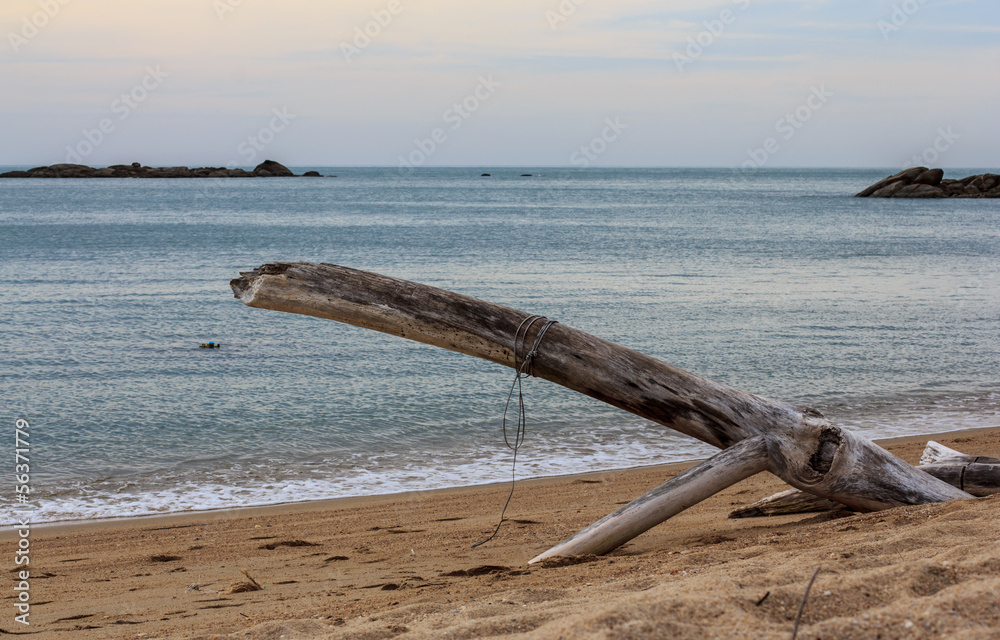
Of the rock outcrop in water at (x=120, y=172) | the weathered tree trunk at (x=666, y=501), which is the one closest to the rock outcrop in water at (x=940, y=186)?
the weathered tree trunk at (x=666, y=501)

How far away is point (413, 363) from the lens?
1308 cm

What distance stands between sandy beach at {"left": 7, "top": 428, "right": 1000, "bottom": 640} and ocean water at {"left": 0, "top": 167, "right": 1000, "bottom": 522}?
3.70 ft

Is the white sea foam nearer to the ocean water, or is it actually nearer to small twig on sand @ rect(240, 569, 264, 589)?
the ocean water

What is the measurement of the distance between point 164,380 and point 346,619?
9545 millimetres

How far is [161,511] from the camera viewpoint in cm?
704

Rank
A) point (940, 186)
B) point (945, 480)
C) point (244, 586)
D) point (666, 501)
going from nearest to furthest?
point (244, 586) < point (666, 501) < point (945, 480) < point (940, 186)

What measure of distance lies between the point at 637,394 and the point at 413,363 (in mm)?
8505

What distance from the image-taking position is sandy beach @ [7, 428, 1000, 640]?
2795 mm

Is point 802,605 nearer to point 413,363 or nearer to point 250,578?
point 250,578

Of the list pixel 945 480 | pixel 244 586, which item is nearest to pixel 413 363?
pixel 244 586

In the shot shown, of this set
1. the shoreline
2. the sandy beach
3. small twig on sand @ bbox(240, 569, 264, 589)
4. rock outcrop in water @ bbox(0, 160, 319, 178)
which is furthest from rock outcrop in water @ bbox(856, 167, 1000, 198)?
rock outcrop in water @ bbox(0, 160, 319, 178)

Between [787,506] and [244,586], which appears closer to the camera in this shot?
[244,586]

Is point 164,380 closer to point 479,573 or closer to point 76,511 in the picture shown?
point 76,511

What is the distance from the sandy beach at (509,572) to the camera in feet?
9.17
